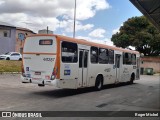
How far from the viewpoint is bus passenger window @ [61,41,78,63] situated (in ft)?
48.2

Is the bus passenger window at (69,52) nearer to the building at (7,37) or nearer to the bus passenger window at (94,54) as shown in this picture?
the bus passenger window at (94,54)

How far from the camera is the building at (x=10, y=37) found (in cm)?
5306

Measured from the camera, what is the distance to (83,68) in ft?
54.0

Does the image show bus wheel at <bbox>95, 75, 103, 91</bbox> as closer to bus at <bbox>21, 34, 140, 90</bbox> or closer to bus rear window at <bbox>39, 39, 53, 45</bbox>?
bus at <bbox>21, 34, 140, 90</bbox>

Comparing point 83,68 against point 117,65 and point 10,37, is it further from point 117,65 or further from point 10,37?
point 10,37

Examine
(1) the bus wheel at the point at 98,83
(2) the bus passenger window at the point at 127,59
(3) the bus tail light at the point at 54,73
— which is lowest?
(1) the bus wheel at the point at 98,83

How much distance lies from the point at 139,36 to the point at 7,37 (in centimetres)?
2756

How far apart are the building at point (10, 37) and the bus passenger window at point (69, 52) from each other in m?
37.5

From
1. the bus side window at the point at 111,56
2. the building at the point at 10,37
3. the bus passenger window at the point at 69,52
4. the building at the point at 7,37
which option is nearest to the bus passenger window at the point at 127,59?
the bus side window at the point at 111,56

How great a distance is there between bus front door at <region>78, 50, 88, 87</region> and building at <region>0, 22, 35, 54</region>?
3662cm

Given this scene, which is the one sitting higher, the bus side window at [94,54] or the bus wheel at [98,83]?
the bus side window at [94,54]

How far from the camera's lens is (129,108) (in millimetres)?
12203

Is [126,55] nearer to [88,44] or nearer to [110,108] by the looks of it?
[88,44]

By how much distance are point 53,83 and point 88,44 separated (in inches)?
161
